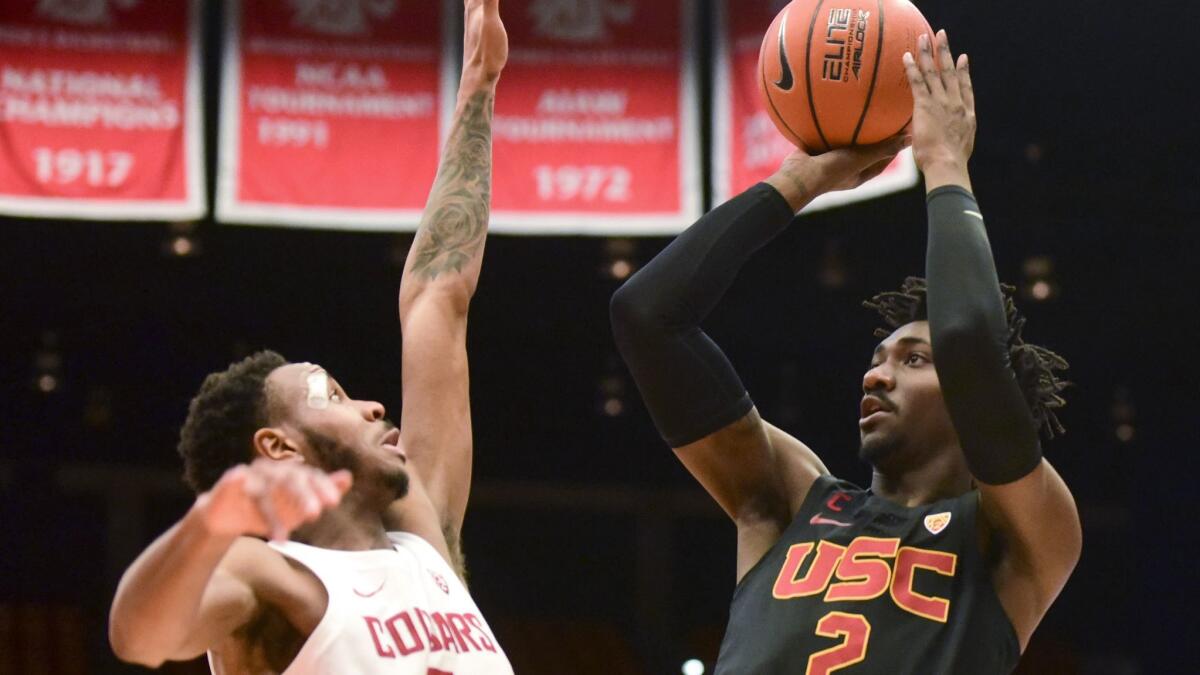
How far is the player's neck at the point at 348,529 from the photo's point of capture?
331cm

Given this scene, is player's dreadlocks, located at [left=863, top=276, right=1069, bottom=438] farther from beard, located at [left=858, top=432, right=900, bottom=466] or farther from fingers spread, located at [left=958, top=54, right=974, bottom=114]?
fingers spread, located at [left=958, top=54, right=974, bottom=114]

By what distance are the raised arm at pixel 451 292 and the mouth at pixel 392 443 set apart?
0.68 ft

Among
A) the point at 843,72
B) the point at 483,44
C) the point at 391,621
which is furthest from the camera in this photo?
the point at 483,44

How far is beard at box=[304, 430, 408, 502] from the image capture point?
132 inches

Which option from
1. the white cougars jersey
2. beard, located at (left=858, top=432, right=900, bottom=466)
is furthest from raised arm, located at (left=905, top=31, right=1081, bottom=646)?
the white cougars jersey

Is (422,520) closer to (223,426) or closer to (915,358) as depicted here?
(223,426)

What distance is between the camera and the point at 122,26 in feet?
25.2

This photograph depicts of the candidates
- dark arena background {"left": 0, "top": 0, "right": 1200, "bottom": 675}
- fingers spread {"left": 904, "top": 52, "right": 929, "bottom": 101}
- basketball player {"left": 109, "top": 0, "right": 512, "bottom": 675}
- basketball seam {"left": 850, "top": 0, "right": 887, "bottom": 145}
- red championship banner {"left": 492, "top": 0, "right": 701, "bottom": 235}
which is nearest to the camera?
basketball player {"left": 109, "top": 0, "right": 512, "bottom": 675}

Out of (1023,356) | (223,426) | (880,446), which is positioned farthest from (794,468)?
(223,426)

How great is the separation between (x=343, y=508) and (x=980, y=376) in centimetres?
133

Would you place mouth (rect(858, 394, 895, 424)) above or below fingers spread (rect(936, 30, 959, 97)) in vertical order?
below

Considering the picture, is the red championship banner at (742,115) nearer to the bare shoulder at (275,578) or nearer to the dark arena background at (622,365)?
the dark arena background at (622,365)

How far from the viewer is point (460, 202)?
409 centimetres

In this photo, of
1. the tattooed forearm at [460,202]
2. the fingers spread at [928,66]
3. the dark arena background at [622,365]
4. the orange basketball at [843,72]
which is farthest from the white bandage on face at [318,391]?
the dark arena background at [622,365]
